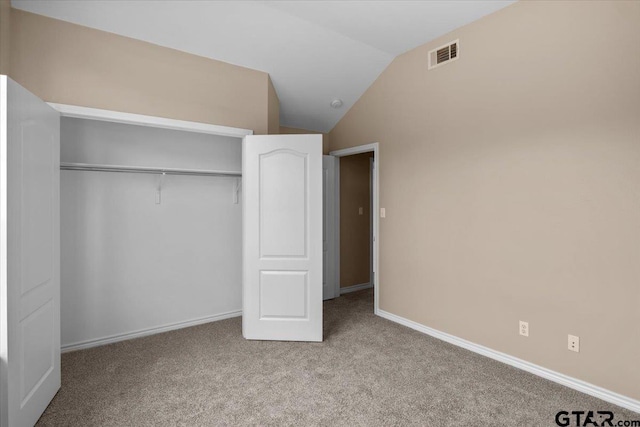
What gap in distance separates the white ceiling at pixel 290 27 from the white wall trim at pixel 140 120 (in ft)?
2.20

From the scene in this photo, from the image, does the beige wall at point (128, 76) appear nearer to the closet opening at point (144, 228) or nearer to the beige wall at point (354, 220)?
the closet opening at point (144, 228)

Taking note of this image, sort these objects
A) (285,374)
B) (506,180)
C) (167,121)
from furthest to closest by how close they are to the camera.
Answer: (167,121) → (506,180) → (285,374)

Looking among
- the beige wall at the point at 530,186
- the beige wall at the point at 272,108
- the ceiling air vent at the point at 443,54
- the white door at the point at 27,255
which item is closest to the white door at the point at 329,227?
the beige wall at the point at 272,108

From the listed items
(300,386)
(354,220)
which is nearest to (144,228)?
(300,386)

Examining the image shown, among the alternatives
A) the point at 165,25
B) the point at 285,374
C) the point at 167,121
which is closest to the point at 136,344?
the point at 285,374

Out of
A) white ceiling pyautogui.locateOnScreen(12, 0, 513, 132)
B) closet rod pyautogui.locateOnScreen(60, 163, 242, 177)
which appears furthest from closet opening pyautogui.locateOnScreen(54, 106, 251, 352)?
white ceiling pyautogui.locateOnScreen(12, 0, 513, 132)

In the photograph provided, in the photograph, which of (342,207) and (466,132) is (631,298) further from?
(342,207)

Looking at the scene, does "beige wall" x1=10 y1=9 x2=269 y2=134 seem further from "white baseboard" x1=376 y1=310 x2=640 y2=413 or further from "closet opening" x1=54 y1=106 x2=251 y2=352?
"white baseboard" x1=376 y1=310 x2=640 y2=413

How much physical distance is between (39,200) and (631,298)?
376 cm

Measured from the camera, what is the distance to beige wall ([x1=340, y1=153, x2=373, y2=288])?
16.0 feet

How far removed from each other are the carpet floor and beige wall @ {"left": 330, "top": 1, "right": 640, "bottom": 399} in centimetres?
40

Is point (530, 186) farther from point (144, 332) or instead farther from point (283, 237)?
point (144, 332)

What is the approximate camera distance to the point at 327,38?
3.32 meters

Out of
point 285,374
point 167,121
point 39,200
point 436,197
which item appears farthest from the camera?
point 436,197
